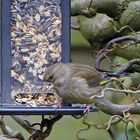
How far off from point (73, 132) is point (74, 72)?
96 cm

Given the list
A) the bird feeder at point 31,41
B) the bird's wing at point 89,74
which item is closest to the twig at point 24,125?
the bird feeder at point 31,41

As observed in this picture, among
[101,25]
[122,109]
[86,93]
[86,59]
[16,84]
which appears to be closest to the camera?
[122,109]

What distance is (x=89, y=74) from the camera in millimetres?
2100

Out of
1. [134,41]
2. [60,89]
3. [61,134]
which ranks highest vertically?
[134,41]

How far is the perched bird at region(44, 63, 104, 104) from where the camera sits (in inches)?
80.7

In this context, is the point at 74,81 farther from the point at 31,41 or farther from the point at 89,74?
the point at 31,41

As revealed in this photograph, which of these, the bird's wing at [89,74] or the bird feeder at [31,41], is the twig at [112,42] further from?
the bird feeder at [31,41]

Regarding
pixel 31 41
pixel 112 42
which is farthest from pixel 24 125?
pixel 112 42

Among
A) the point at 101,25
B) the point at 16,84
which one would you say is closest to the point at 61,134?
the point at 101,25

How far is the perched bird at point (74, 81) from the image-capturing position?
205 cm

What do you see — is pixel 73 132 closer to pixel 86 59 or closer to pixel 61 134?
pixel 61 134

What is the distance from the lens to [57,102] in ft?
7.16

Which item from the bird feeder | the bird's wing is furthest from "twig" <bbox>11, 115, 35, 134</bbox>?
the bird's wing

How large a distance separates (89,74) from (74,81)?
5 cm
